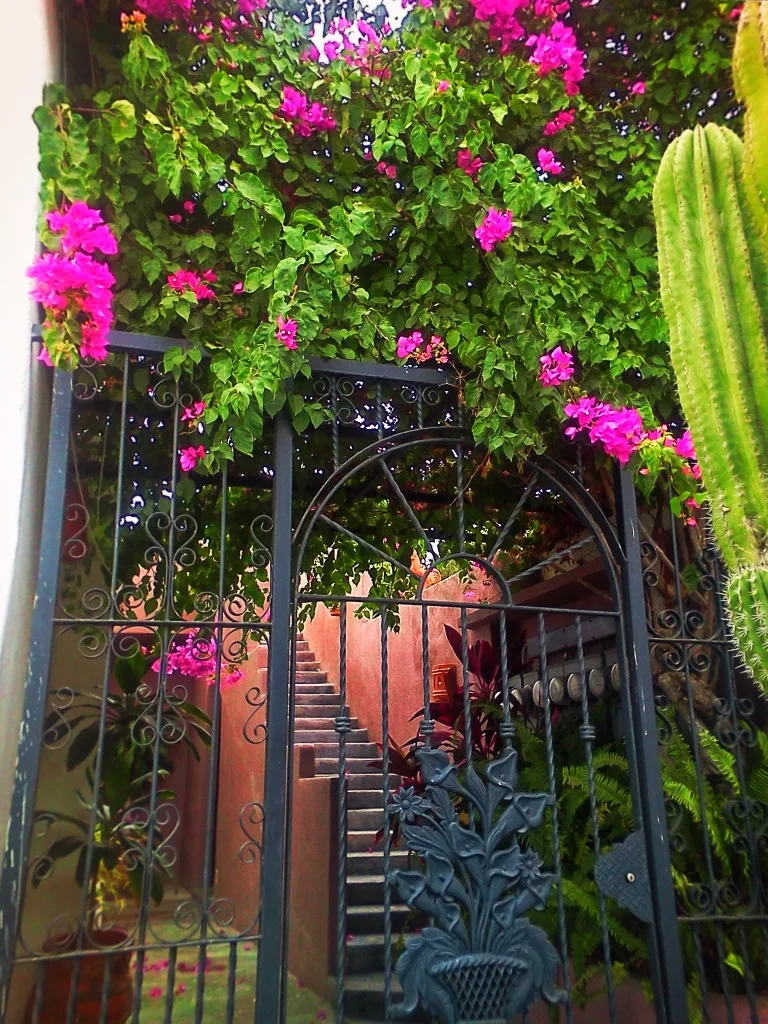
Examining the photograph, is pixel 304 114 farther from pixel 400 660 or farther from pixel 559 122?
pixel 400 660

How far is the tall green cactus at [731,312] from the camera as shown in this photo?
2.38 meters

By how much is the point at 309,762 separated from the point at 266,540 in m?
Result: 2.02

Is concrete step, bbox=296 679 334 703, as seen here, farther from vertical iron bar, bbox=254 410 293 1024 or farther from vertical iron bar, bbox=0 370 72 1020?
vertical iron bar, bbox=0 370 72 1020

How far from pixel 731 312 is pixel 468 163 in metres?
1.15

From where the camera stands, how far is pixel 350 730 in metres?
3.32

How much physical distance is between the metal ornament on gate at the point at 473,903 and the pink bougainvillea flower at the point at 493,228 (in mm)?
1882

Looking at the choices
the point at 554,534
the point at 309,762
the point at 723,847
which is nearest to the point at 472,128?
the point at 554,534

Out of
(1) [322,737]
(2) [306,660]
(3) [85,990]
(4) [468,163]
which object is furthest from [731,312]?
(2) [306,660]

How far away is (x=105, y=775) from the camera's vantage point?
379 cm

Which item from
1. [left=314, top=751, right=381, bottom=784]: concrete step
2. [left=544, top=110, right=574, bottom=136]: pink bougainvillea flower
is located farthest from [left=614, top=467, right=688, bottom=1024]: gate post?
[left=314, top=751, right=381, bottom=784]: concrete step

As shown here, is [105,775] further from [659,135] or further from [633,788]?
[659,135]

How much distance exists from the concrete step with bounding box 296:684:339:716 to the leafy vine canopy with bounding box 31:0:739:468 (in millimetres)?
5211

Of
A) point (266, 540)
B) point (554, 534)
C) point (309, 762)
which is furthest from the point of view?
point (309, 762)

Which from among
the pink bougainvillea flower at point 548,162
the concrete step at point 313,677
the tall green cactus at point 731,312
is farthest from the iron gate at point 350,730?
the concrete step at point 313,677
